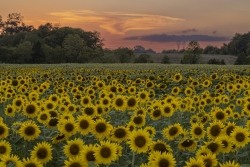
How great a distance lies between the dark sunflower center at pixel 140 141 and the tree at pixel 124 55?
101081 mm

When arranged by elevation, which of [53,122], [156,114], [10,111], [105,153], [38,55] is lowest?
[38,55]

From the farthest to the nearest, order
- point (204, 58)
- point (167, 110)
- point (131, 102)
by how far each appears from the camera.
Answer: point (204, 58)
point (131, 102)
point (167, 110)

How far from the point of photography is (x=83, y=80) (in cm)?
1670

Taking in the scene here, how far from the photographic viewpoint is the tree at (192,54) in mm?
87700

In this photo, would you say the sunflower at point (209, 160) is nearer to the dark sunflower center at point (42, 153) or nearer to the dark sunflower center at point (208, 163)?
the dark sunflower center at point (208, 163)

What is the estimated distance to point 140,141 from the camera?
15.1ft

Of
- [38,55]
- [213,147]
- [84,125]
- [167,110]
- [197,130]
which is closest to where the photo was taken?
[213,147]

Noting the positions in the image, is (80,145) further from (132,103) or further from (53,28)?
(53,28)

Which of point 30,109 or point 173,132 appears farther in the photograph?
point 30,109

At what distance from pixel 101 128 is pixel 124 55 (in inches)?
4058

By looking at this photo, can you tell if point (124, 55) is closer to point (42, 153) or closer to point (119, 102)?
point (119, 102)

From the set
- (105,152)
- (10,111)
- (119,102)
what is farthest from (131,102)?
(105,152)

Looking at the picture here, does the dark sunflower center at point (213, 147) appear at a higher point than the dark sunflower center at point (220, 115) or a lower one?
higher

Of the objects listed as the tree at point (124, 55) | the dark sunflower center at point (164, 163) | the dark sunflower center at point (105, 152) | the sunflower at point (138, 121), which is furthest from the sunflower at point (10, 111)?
the tree at point (124, 55)
